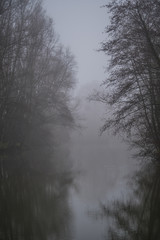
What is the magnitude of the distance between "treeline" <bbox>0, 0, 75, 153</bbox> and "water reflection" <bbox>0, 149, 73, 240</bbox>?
939 cm

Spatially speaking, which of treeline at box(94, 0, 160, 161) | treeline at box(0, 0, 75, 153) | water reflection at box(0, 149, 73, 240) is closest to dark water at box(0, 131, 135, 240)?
water reflection at box(0, 149, 73, 240)

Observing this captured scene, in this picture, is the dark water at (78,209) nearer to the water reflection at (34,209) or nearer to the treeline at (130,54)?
the water reflection at (34,209)

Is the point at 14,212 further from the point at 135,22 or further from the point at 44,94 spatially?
the point at 44,94

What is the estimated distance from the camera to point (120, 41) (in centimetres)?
977

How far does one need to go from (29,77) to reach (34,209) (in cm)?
1708

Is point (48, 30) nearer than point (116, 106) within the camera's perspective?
No

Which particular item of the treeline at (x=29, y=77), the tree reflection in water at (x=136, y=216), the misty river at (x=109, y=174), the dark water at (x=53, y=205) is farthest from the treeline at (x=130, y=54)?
the treeline at (x=29, y=77)

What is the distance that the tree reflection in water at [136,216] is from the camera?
465 centimetres

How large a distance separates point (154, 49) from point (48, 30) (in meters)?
16.0

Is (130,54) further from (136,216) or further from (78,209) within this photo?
(136,216)

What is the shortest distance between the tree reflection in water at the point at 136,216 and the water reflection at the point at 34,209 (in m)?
0.88

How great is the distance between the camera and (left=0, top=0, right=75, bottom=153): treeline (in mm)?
17531

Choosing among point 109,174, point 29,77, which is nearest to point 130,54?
point 109,174

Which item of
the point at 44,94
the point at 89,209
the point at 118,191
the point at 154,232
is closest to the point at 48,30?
the point at 44,94
